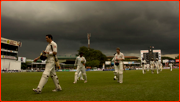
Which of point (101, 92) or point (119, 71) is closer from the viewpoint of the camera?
point (101, 92)

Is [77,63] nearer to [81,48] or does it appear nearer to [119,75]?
[119,75]

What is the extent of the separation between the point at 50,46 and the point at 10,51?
72473mm

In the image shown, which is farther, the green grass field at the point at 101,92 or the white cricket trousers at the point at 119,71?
the white cricket trousers at the point at 119,71

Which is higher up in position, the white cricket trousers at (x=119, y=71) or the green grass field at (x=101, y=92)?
the white cricket trousers at (x=119, y=71)

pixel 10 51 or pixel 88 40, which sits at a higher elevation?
pixel 88 40

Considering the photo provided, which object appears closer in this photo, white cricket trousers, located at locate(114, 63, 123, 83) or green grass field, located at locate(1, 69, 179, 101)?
green grass field, located at locate(1, 69, 179, 101)

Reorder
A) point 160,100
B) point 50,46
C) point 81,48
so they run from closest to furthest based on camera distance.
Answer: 1. point 160,100
2. point 50,46
3. point 81,48

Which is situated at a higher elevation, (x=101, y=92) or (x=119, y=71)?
(x=119, y=71)

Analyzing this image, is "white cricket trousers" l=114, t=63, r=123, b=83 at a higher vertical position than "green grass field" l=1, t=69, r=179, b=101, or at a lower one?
higher

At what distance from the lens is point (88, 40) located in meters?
103

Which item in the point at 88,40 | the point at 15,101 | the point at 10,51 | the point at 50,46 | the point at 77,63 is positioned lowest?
the point at 15,101

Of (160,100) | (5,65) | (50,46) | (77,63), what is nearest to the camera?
(160,100)

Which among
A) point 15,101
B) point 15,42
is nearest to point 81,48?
point 15,42

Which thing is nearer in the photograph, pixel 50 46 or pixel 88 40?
pixel 50 46
